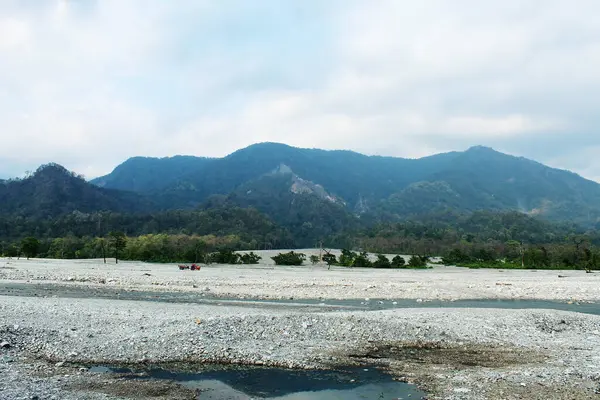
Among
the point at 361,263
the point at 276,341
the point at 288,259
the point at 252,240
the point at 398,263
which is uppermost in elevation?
the point at 252,240

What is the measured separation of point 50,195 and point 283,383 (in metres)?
174

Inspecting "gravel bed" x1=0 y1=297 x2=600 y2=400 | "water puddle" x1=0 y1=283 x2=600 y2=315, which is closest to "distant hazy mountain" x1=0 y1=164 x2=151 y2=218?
"water puddle" x1=0 y1=283 x2=600 y2=315

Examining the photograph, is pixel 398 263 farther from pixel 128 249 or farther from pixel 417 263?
pixel 128 249

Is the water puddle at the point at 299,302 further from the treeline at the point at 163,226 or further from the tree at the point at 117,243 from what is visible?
the treeline at the point at 163,226

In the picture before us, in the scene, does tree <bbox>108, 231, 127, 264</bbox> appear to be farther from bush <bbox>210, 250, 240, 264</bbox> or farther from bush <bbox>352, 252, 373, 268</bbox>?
bush <bbox>352, 252, 373, 268</bbox>

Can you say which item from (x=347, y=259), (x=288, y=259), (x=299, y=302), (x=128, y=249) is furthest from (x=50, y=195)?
(x=299, y=302)

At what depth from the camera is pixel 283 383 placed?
1388 cm

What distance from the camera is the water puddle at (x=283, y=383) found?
12883 millimetres

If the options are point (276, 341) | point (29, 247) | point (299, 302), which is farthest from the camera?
point (29, 247)

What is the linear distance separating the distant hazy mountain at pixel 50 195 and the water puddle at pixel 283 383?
6013 inches

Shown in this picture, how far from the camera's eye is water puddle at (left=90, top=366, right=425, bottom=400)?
1288 centimetres

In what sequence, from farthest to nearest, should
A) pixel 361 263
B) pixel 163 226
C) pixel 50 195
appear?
1. pixel 50 195
2. pixel 163 226
3. pixel 361 263

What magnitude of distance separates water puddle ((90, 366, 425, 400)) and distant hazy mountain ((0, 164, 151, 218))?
152724 mm

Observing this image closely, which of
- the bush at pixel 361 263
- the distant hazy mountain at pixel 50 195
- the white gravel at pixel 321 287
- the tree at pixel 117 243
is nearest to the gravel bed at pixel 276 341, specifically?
the white gravel at pixel 321 287
